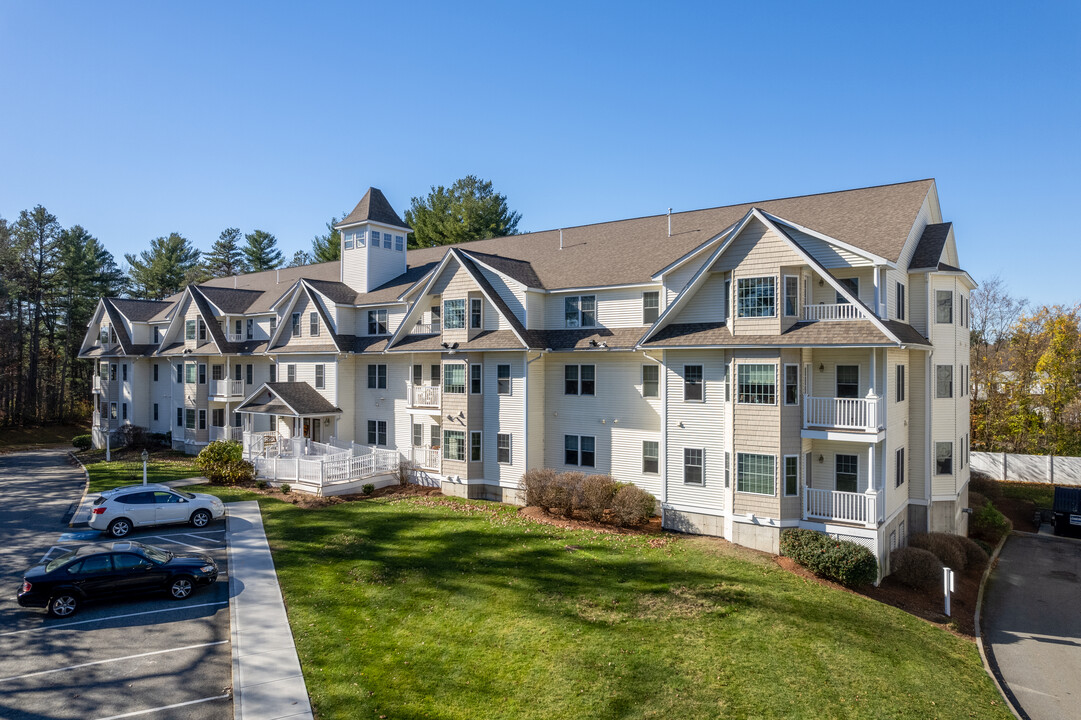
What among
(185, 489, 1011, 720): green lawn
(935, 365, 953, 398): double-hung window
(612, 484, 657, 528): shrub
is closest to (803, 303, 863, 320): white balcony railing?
(935, 365, 953, 398): double-hung window

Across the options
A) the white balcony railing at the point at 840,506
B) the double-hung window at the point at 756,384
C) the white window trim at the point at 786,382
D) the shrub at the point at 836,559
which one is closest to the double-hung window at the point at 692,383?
the double-hung window at the point at 756,384

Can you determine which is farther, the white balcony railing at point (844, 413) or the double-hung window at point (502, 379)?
the double-hung window at point (502, 379)

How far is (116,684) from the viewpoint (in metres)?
11.9

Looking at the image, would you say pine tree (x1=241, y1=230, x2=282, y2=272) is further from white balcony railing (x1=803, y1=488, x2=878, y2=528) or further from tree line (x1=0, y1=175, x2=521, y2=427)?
white balcony railing (x1=803, y1=488, x2=878, y2=528)

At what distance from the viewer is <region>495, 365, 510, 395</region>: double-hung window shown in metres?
27.0

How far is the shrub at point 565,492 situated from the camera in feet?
76.7

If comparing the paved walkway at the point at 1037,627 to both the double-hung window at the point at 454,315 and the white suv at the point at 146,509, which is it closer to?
the double-hung window at the point at 454,315

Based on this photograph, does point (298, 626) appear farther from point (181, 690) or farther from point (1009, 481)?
point (1009, 481)

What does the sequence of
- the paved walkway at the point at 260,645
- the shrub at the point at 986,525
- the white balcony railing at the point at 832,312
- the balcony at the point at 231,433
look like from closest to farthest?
the paved walkway at the point at 260,645 < the white balcony railing at the point at 832,312 < the shrub at the point at 986,525 < the balcony at the point at 231,433

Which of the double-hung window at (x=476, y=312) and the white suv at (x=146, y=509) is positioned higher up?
the double-hung window at (x=476, y=312)

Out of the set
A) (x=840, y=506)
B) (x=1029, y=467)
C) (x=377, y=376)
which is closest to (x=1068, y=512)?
(x=1029, y=467)

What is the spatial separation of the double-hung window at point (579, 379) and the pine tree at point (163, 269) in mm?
67254

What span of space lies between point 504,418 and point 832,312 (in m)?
13.5

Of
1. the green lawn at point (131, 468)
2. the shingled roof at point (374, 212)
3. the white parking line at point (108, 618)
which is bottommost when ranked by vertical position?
the white parking line at point (108, 618)
